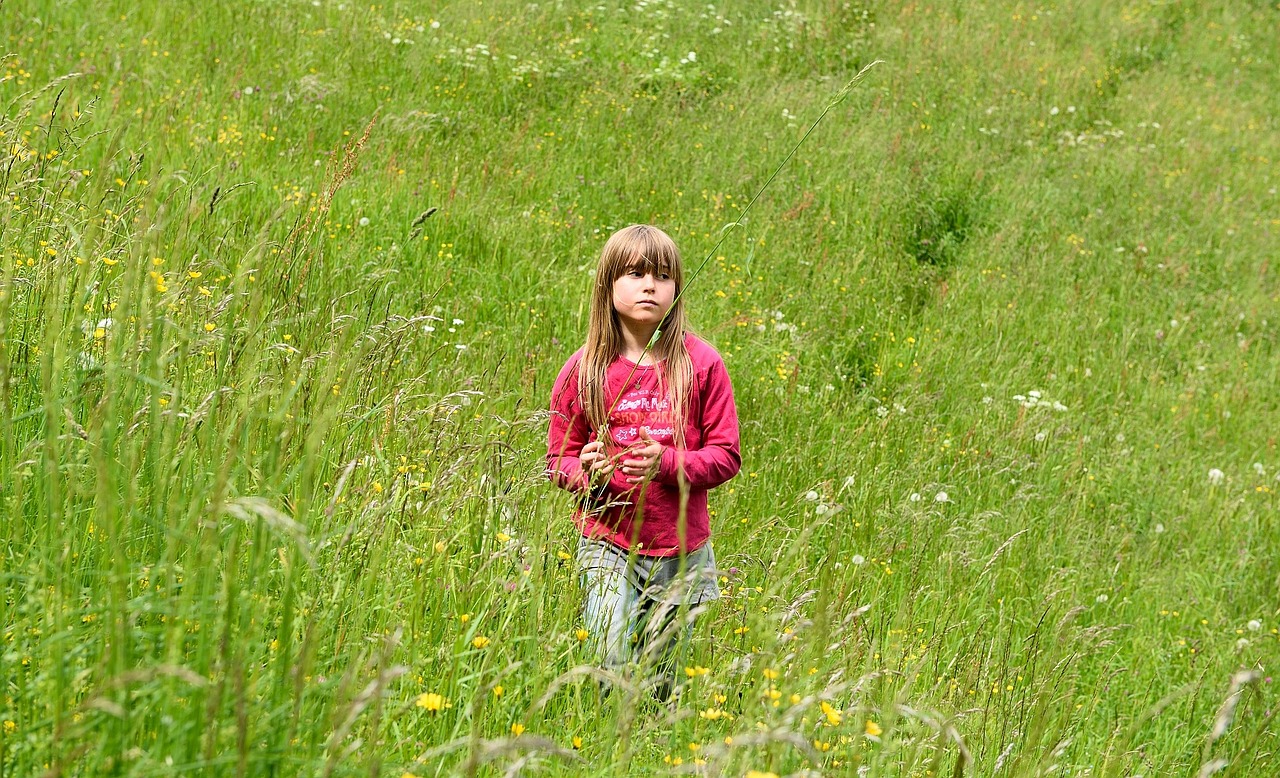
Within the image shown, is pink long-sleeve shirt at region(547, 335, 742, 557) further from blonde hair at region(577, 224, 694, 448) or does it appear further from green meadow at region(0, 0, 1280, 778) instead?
green meadow at region(0, 0, 1280, 778)

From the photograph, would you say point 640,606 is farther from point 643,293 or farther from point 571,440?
point 643,293

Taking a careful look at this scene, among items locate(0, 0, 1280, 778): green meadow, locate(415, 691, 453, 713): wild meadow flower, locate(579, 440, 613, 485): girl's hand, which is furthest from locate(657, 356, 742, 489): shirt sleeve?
locate(415, 691, 453, 713): wild meadow flower

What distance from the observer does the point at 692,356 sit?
320 centimetres

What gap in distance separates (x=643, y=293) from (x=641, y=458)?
1.76 ft

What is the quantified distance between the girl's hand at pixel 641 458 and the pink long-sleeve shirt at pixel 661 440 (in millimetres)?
Result: 38

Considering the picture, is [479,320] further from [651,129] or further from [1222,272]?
[1222,272]

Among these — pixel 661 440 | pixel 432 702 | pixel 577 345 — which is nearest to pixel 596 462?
pixel 661 440

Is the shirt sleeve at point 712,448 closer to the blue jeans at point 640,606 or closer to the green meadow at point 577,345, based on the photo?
the blue jeans at point 640,606

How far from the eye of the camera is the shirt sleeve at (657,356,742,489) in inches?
117

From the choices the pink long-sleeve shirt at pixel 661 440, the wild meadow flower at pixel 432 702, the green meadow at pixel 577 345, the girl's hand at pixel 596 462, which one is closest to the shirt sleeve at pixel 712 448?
the pink long-sleeve shirt at pixel 661 440

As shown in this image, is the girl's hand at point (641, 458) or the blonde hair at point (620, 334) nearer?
the girl's hand at point (641, 458)

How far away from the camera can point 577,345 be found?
5.02m

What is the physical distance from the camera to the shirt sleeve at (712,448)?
298 cm

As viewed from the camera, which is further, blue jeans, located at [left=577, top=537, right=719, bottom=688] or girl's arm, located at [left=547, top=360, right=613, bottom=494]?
girl's arm, located at [left=547, top=360, right=613, bottom=494]
